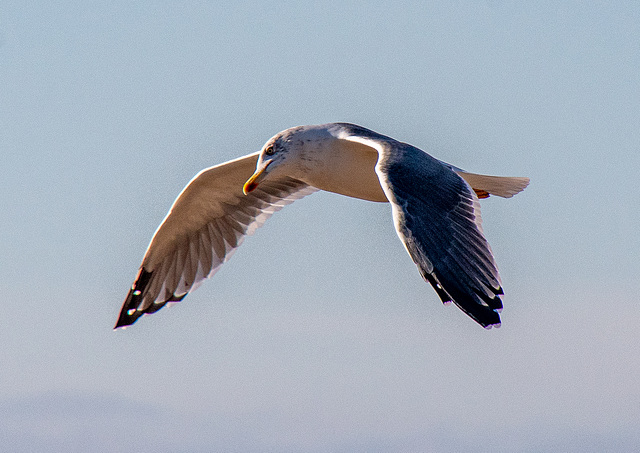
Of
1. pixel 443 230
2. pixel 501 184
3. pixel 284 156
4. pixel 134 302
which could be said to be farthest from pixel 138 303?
pixel 443 230

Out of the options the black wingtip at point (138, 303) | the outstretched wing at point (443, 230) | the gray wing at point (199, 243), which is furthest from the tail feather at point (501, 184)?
the black wingtip at point (138, 303)

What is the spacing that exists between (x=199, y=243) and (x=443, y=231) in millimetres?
3213

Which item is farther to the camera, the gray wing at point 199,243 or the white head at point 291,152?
the gray wing at point 199,243

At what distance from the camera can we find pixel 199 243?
8031 mm

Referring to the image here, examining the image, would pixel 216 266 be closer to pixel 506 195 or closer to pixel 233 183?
pixel 233 183

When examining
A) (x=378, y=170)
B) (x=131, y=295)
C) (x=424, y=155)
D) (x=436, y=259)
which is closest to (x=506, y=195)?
(x=424, y=155)

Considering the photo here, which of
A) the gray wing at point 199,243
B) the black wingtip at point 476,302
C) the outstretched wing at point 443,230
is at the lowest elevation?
the black wingtip at point 476,302

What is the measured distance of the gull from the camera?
5.10m

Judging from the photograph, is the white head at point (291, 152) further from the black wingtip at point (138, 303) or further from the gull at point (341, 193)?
the black wingtip at point (138, 303)

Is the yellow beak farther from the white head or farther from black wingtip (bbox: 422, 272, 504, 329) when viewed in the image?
black wingtip (bbox: 422, 272, 504, 329)

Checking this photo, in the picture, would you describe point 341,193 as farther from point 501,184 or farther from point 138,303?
point 138,303

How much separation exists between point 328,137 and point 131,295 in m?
2.49

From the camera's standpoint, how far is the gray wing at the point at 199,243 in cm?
797

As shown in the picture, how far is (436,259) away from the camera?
5.10 meters
